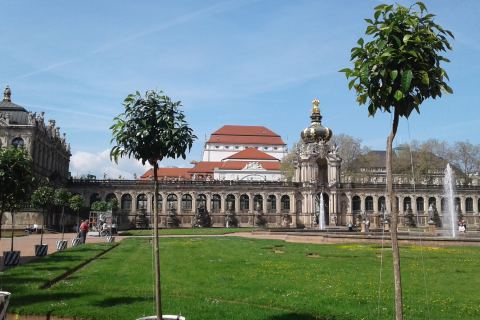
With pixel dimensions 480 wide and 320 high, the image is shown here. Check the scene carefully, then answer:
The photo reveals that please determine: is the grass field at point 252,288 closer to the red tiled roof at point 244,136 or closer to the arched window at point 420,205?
the arched window at point 420,205

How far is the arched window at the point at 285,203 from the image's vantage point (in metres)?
89.0

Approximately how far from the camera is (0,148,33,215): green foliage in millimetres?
21688

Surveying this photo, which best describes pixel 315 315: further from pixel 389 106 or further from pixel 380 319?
pixel 389 106

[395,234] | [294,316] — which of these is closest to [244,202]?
[294,316]

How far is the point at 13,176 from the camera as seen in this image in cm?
2197

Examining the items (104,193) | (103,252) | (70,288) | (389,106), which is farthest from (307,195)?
(389,106)

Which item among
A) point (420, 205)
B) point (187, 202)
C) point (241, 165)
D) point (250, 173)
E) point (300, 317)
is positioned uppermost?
point (241, 165)

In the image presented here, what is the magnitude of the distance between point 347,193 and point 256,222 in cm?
1691

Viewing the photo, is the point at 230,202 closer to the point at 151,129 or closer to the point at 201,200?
the point at 201,200

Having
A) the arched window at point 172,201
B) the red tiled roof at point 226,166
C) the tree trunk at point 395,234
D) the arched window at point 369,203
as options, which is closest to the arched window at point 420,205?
the arched window at point 369,203

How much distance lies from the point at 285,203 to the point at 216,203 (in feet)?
41.3

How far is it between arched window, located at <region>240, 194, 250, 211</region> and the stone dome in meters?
22.6

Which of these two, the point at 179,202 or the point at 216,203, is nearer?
the point at 179,202

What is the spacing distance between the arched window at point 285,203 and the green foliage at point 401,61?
8091 cm
